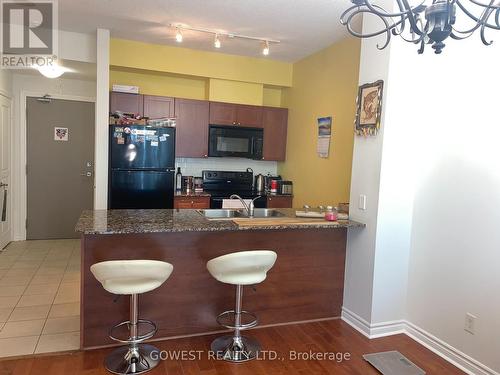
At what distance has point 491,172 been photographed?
2.37 metres

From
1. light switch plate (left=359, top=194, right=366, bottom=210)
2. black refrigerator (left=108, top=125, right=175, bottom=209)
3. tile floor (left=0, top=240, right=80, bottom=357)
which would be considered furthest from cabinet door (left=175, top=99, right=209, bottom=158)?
light switch plate (left=359, top=194, right=366, bottom=210)

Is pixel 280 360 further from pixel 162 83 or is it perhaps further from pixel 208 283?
pixel 162 83

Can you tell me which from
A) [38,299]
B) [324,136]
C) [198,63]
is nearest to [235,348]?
[38,299]

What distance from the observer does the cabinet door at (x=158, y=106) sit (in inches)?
183

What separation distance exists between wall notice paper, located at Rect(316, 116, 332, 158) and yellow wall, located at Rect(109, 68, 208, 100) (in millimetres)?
1684

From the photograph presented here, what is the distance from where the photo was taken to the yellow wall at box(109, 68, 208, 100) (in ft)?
15.7

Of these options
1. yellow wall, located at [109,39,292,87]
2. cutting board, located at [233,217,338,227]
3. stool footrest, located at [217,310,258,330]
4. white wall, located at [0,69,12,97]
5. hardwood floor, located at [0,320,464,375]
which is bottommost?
hardwood floor, located at [0,320,464,375]

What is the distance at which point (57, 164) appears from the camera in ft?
17.7

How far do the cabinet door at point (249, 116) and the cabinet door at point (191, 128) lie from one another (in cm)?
44

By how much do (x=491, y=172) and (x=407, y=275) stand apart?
1074 mm

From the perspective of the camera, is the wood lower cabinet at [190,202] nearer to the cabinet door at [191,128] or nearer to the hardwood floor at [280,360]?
the cabinet door at [191,128]

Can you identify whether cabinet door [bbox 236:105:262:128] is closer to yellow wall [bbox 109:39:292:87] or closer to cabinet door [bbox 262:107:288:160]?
cabinet door [bbox 262:107:288:160]

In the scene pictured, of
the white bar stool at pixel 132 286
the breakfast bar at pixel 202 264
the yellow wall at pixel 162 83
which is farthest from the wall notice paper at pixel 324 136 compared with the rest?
the white bar stool at pixel 132 286

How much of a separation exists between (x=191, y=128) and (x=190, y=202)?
0.98m
